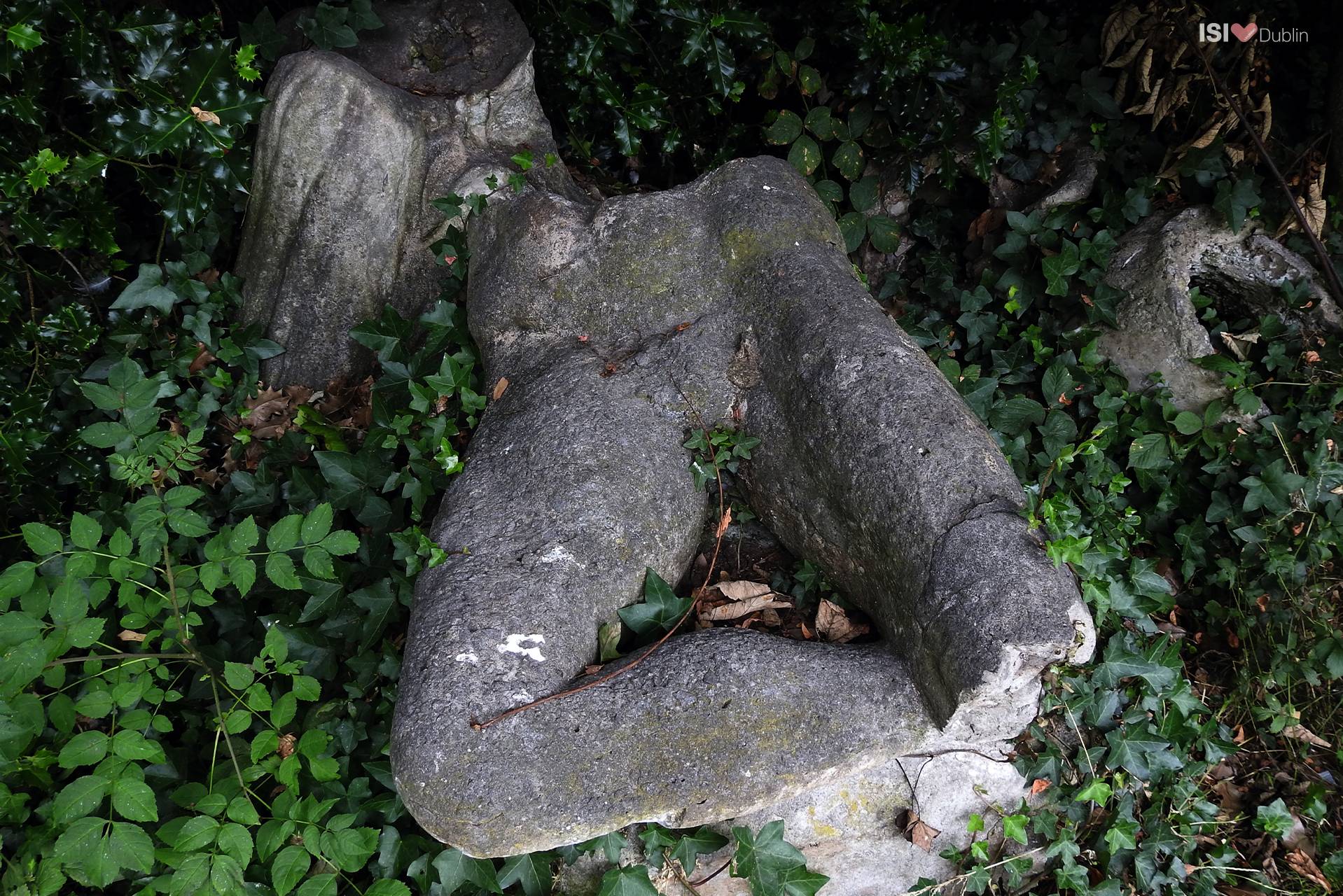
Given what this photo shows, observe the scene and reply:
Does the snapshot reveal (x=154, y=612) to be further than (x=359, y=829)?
Yes

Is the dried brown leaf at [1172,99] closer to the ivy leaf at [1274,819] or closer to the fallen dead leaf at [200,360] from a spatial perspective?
the ivy leaf at [1274,819]

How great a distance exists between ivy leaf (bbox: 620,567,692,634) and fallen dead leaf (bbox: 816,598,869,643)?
364mm

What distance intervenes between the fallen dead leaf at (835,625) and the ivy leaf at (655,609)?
364 mm

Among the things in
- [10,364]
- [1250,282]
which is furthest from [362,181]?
[1250,282]

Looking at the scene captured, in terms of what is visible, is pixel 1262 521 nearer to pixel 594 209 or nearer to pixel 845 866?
pixel 845 866

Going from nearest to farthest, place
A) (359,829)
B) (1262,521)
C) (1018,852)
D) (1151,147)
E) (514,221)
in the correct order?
(359,829) → (1018,852) → (1262,521) → (514,221) → (1151,147)

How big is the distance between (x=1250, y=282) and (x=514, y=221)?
236cm

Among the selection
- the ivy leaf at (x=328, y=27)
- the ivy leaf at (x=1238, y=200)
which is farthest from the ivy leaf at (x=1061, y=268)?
the ivy leaf at (x=328, y=27)

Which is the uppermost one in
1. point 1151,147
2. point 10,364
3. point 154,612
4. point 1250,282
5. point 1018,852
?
point 1151,147

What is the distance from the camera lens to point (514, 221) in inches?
114

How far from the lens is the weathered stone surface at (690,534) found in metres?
1.87

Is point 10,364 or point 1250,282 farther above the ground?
point 1250,282

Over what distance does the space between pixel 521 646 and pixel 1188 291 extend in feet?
7.96

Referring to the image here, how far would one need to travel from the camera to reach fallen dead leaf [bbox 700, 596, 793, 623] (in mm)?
2377
